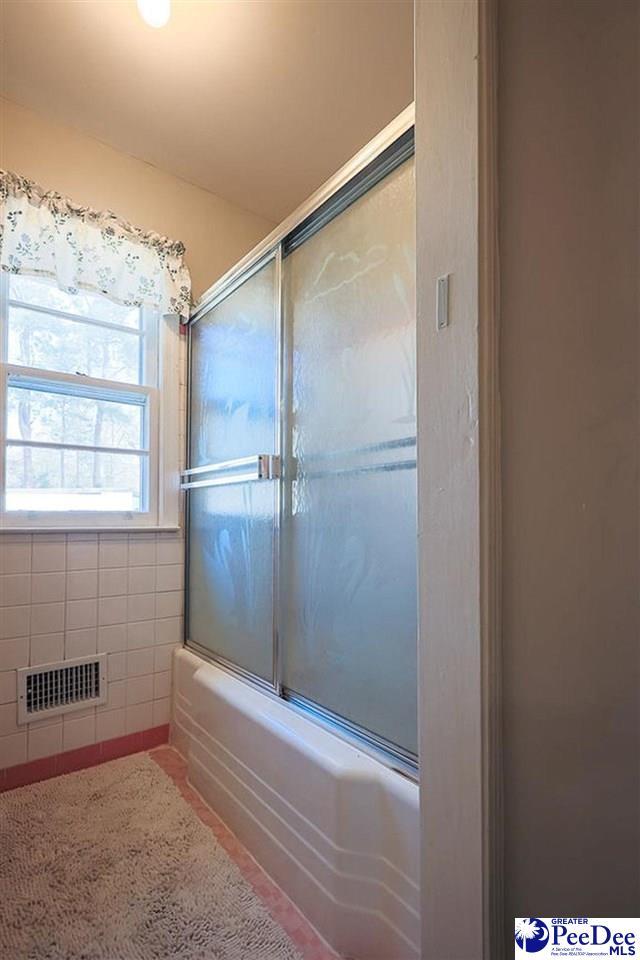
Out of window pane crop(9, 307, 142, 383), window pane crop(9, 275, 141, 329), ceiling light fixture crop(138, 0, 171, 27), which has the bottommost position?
window pane crop(9, 307, 142, 383)

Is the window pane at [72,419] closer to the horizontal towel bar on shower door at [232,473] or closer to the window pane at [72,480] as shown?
the window pane at [72,480]

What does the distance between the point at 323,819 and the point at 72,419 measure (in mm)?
1673

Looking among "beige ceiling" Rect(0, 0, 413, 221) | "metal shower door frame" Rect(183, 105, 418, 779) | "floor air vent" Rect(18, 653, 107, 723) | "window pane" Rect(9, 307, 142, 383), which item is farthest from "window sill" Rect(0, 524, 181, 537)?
"beige ceiling" Rect(0, 0, 413, 221)

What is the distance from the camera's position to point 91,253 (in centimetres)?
183

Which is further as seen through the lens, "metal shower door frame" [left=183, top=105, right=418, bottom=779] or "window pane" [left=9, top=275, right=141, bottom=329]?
"window pane" [left=9, top=275, right=141, bottom=329]

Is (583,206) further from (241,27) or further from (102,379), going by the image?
(102,379)

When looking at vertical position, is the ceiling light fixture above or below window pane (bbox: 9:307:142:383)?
above

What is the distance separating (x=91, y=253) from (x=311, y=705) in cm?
188

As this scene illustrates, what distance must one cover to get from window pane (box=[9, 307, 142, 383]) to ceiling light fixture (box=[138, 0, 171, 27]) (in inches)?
40.6

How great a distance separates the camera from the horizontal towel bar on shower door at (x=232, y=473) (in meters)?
1.55

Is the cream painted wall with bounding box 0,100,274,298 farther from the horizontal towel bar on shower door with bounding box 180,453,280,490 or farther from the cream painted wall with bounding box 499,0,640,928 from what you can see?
the cream painted wall with bounding box 499,0,640,928

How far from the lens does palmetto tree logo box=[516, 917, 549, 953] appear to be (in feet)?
2.12

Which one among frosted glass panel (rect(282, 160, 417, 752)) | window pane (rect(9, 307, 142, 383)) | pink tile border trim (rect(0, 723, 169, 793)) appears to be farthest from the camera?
window pane (rect(9, 307, 142, 383))
